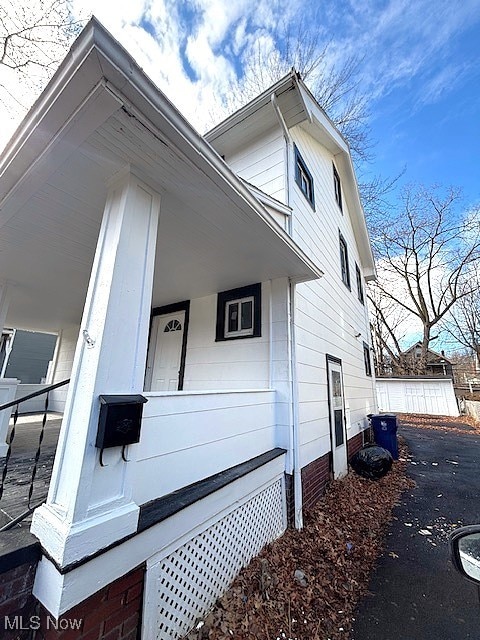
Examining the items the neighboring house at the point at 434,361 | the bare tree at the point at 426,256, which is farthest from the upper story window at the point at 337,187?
the neighboring house at the point at 434,361

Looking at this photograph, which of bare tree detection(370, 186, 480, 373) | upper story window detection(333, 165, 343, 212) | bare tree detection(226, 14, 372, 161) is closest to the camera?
upper story window detection(333, 165, 343, 212)

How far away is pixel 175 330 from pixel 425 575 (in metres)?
A: 4.69

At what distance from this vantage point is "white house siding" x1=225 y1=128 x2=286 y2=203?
15.0ft

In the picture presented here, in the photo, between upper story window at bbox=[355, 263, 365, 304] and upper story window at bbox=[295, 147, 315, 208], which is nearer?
upper story window at bbox=[295, 147, 315, 208]

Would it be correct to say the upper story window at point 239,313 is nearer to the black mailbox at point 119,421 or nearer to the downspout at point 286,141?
the downspout at point 286,141

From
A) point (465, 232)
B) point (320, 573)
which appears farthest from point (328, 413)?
point (465, 232)

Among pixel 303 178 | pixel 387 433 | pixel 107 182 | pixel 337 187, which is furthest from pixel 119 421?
pixel 337 187

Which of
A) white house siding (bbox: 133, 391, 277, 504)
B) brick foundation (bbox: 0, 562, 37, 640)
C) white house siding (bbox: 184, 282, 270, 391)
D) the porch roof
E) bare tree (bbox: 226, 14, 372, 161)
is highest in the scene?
bare tree (bbox: 226, 14, 372, 161)

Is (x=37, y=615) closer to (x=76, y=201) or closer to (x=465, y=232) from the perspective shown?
(x=76, y=201)

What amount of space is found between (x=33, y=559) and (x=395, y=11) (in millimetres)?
10165

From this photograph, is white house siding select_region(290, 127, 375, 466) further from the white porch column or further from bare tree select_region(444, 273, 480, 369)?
bare tree select_region(444, 273, 480, 369)

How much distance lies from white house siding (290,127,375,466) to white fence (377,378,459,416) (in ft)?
29.6

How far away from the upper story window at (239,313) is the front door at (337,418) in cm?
206

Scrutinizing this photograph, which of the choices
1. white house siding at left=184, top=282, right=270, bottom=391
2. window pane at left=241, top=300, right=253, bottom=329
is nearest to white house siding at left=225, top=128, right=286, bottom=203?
window pane at left=241, top=300, right=253, bottom=329
